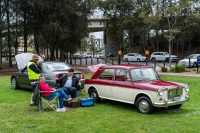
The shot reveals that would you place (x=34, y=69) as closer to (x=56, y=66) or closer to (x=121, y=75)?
(x=121, y=75)

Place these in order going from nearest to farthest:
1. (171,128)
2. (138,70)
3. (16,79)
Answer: (171,128)
(138,70)
(16,79)

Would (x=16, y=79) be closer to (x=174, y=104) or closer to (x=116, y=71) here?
(x=116, y=71)

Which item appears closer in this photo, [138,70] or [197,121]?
[197,121]

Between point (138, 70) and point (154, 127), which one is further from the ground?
point (138, 70)

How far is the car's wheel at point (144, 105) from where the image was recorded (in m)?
10.4

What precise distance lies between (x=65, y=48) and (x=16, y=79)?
937 inches

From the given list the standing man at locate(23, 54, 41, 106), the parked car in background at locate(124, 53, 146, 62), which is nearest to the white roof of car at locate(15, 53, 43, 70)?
the standing man at locate(23, 54, 41, 106)

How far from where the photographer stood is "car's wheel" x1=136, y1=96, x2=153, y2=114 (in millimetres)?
10414

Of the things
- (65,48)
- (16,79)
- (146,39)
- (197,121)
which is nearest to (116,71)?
(197,121)

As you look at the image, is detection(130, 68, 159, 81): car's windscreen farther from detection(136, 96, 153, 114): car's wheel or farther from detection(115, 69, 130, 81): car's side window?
detection(136, 96, 153, 114): car's wheel

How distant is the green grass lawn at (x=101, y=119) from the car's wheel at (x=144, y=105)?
17 cm

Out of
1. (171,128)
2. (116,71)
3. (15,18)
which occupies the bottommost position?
(171,128)

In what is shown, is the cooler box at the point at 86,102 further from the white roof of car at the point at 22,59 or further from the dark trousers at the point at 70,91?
the white roof of car at the point at 22,59

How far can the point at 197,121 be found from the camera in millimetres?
9375
